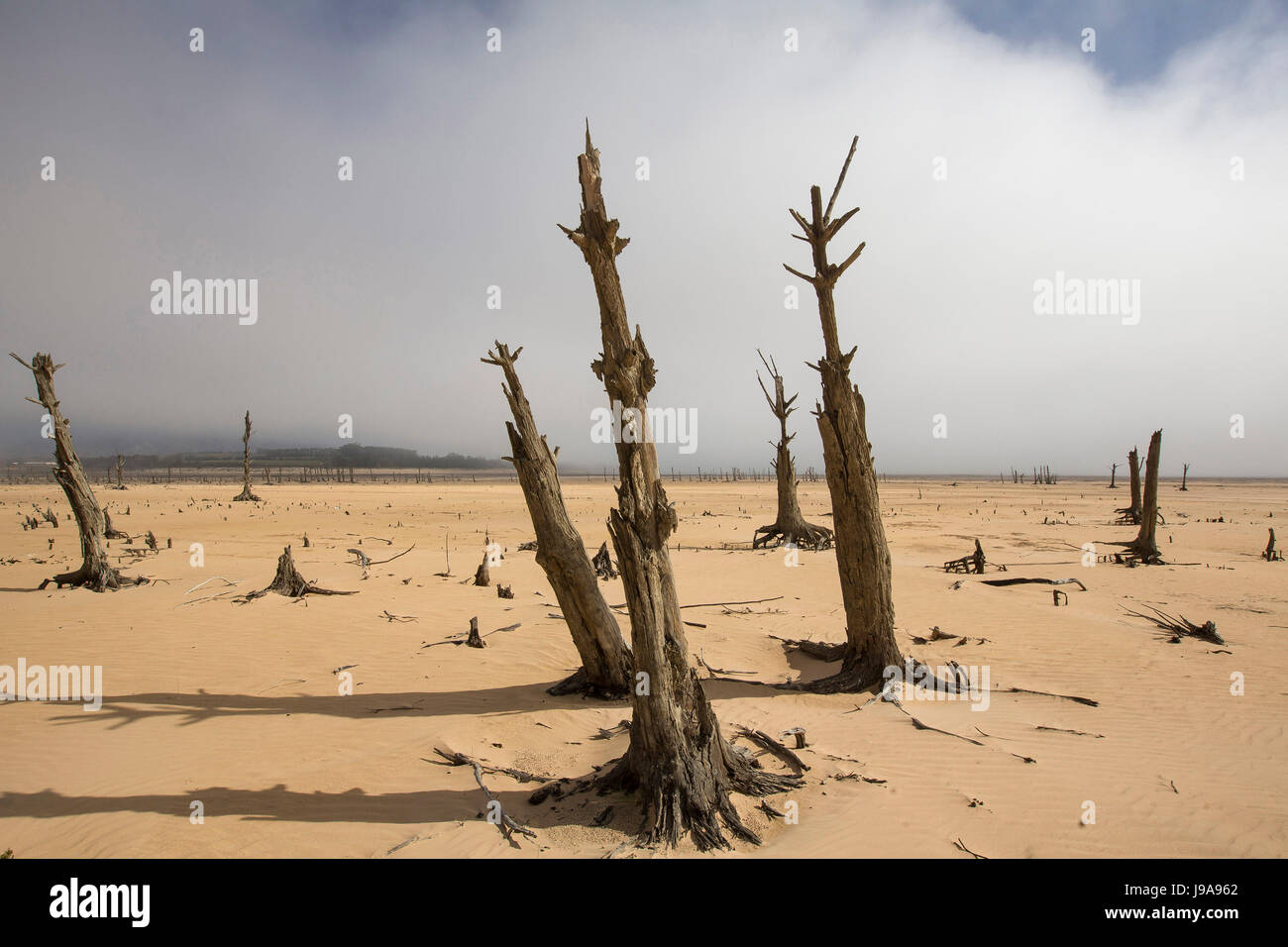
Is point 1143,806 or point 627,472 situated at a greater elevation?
point 627,472

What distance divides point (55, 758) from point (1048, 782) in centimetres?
820

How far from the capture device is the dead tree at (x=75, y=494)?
1188 centimetres

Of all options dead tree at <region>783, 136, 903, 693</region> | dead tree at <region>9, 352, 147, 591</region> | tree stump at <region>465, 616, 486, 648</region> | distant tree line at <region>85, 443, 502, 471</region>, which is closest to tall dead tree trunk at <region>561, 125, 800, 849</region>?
dead tree at <region>783, 136, 903, 693</region>

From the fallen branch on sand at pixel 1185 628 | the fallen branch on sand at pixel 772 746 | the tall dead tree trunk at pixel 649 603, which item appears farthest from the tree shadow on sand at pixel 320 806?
the fallen branch on sand at pixel 1185 628

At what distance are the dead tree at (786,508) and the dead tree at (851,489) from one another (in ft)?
35.3

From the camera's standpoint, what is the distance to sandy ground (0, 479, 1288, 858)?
411 centimetres

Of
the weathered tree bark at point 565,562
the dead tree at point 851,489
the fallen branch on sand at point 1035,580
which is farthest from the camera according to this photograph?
the fallen branch on sand at point 1035,580

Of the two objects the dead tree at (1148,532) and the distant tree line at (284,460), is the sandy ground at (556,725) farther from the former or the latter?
the distant tree line at (284,460)

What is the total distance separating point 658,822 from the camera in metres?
3.91

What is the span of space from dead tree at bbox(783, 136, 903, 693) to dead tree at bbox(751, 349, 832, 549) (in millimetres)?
10772

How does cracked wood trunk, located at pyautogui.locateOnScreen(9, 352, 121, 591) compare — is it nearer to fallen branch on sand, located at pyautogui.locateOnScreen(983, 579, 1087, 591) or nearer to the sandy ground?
the sandy ground
